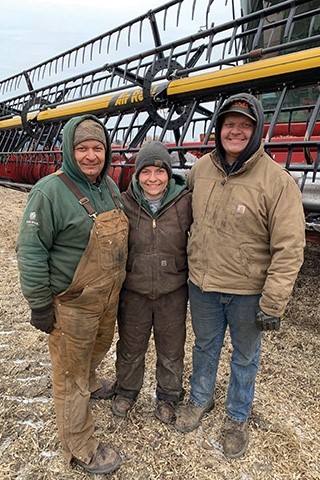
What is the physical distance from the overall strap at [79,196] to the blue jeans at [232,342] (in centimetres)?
69

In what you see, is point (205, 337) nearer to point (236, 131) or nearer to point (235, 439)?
point (235, 439)

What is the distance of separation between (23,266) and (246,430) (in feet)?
4.92

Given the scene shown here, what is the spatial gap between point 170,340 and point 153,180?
0.92 m

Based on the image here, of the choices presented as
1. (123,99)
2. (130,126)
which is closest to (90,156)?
(130,126)

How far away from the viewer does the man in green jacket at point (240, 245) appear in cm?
186

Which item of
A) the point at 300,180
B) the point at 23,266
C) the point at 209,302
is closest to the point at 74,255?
the point at 23,266

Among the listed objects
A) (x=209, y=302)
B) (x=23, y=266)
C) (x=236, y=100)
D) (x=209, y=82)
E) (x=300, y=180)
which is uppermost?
(x=209, y=82)

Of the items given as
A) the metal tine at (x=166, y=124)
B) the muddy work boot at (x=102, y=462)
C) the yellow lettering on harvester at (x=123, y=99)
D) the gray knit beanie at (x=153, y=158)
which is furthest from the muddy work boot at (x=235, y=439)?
the yellow lettering on harvester at (x=123, y=99)

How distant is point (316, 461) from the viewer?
6.87 ft

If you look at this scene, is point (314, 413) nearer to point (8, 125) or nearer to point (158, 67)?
point (158, 67)

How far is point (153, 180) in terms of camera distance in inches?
82.4

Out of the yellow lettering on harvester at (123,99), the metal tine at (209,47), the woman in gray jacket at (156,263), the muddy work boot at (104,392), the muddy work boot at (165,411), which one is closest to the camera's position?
the woman in gray jacket at (156,263)

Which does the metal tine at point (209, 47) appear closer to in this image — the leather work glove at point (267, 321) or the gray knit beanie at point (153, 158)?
the gray knit beanie at point (153, 158)

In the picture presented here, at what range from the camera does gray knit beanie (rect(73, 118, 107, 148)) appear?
6.07ft
